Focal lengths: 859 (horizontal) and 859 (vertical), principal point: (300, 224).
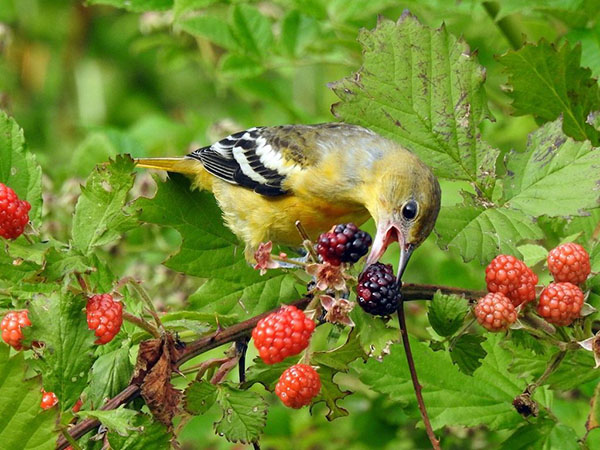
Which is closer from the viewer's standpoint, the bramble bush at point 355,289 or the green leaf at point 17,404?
the green leaf at point 17,404

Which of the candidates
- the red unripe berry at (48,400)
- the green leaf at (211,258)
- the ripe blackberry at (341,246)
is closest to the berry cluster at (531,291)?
the ripe blackberry at (341,246)

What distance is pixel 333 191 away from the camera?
308cm

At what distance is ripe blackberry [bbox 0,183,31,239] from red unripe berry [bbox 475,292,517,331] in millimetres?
1021

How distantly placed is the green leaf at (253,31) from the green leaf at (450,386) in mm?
1633

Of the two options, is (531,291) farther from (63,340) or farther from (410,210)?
(63,340)

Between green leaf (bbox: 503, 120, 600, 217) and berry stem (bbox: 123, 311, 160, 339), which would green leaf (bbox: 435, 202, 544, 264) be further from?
berry stem (bbox: 123, 311, 160, 339)

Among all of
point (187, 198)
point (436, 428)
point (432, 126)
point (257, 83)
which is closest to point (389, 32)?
point (432, 126)

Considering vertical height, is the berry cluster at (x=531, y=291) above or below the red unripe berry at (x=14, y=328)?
above

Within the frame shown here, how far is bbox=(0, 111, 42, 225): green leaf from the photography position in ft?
6.95

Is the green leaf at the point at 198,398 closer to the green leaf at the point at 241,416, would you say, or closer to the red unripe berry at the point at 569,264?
the green leaf at the point at 241,416

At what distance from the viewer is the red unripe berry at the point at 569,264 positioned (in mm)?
1970

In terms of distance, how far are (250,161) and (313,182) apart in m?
0.39

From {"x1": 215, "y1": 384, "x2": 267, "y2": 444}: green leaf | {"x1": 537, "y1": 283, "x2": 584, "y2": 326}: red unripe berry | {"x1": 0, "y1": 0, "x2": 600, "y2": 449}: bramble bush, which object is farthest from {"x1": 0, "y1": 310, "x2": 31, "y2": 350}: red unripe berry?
{"x1": 537, "y1": 283, "x2": 584, "y2": 326}: red unripe berry

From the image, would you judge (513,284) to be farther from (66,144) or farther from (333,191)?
(66,144)
